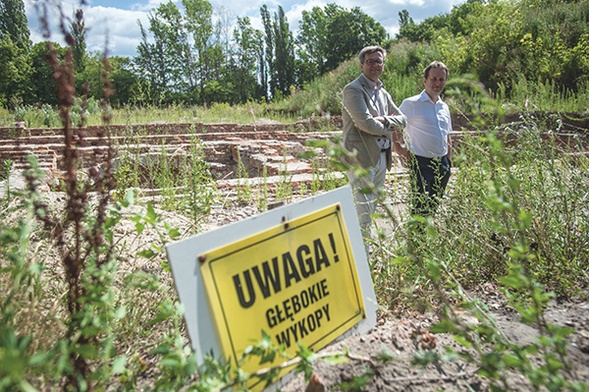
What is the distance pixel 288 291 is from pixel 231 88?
45.3 meters

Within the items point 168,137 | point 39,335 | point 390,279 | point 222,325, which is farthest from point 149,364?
point 168,137

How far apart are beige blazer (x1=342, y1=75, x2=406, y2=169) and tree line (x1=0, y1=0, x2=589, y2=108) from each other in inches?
374

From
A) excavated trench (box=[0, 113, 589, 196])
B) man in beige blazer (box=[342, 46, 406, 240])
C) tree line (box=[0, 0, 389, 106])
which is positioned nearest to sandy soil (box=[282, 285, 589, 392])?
man in beige blazer (box=[342, 46, 406, 240])

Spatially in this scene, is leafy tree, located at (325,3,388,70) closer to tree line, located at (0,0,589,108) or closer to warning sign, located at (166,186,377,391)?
tree line, located at (0,0,589,108)

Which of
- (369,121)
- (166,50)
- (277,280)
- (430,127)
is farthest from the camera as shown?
(166,50)

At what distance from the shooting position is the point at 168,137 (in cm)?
1008

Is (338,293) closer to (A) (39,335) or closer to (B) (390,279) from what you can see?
(B) (390,279)

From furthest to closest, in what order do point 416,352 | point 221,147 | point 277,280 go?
point 221,147, point 416,352, point 277,280

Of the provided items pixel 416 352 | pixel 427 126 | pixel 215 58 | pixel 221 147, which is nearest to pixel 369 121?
pixel 427 126

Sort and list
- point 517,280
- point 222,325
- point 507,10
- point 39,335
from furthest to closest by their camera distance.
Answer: point 507,10 < point 39,335 < point 222,325 < point 517,280

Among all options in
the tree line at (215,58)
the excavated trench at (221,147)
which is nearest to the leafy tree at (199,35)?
the tree line at (215,58)

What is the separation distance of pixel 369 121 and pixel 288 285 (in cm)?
222

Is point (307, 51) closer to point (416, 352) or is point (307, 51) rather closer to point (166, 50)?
point (166, 50)

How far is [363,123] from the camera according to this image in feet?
10.5
